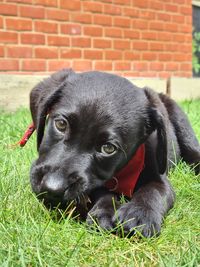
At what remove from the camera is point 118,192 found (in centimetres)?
249

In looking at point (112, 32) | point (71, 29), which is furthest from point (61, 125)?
point (112, 32)

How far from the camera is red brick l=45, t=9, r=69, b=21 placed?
6.14m

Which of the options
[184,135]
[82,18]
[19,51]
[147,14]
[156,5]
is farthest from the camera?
[156,5]

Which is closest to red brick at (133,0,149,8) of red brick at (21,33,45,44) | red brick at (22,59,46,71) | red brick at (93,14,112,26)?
red brick at (93,14,112,26)

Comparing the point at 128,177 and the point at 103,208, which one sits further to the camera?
the point at 128,177

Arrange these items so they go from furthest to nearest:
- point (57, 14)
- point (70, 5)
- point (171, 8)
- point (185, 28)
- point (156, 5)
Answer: point (185, 28), point (171, 8), point (156, 5), point (70, 5), point (57, 14)

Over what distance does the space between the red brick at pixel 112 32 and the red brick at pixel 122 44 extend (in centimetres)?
9

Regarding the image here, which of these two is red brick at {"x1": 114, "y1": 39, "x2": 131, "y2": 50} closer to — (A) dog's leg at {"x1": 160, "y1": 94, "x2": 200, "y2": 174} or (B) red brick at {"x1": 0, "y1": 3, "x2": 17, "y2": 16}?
(B) red brick at {"x1": 0, "y1": 3, "x2": 17, "y2": 16}

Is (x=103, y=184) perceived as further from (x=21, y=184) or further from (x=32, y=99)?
(x=32, y=99)

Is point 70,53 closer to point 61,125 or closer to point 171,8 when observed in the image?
point 171,8

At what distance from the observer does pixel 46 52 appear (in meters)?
6.15

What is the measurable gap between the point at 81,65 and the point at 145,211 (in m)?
4.58

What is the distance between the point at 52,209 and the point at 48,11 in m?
4.36

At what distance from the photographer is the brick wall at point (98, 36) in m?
5.89
